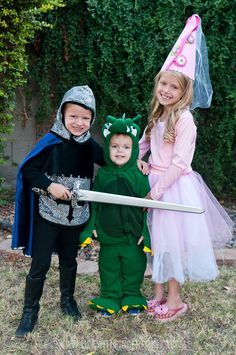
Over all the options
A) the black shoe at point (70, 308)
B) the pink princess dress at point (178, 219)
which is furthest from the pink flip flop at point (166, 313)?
the black shoe at point (70, 308)

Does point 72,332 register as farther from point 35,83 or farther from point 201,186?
point 35,83

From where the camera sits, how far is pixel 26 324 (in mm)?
2627

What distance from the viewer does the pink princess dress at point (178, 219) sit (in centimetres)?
261

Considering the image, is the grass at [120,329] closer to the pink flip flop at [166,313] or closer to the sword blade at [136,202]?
the pink flip flop at [166,313]

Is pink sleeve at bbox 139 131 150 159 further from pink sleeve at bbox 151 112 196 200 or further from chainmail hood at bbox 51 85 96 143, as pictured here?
chainmail hood at bbox 51 85 96 143

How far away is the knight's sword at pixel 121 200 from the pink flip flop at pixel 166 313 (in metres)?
0.72

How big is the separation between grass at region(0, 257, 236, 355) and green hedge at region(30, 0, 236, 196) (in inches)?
77.5

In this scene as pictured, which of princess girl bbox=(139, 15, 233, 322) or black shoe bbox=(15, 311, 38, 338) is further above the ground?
princess girl bbox=(139, 15, 233, 322)

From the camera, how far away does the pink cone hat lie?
2654 millimetres

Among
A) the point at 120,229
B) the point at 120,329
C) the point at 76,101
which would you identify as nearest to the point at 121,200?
the point at 120,229

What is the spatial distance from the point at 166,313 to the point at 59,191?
1040 millimetres

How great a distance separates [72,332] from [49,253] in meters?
0.47

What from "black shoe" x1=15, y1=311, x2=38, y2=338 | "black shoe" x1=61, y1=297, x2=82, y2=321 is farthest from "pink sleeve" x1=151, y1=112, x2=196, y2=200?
"black shoe" x1=15, y1=311, x2=38, y2=338

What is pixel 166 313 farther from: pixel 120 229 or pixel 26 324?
pixel 26 324
